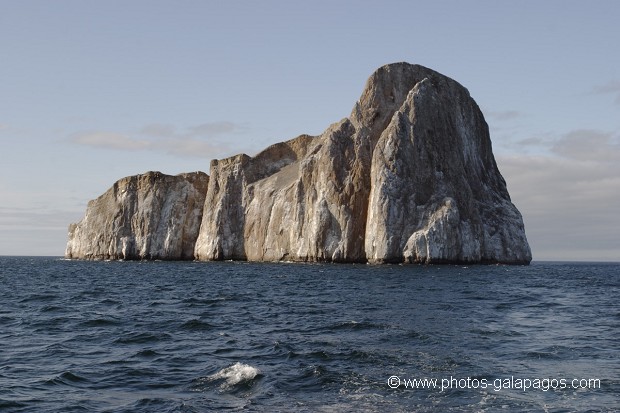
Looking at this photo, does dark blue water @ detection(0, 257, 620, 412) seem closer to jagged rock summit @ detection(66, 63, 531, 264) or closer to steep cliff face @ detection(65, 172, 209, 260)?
jagged rock summit @ detection(66, 63, 531, 264)

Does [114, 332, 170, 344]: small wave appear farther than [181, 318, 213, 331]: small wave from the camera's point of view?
No

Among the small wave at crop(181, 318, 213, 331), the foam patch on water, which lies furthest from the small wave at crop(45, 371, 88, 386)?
the small wave at crop(181, 318, 213, 331)

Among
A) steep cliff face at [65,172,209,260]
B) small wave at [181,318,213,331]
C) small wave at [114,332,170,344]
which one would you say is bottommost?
small wave at [114,332,170,344]

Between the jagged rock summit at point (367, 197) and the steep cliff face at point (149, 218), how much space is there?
0.93 ft

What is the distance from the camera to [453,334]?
82.2 feet

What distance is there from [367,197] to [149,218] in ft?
168

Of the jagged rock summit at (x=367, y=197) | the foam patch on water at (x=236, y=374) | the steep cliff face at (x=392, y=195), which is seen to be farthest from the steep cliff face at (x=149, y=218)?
Result: the foam patch on water at (x=236, y=374)

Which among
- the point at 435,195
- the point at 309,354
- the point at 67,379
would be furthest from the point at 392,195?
the point at 67,379

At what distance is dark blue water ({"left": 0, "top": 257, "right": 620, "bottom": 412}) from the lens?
616 inches

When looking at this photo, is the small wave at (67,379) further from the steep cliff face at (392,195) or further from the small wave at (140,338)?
the steep cliff face at (392,195)

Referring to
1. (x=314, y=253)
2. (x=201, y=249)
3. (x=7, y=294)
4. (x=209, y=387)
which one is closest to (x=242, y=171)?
(x=201, y=249)

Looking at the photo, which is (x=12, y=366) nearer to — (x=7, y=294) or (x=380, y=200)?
(x=7, y=294)

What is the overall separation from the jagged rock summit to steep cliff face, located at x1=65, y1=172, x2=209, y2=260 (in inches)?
11.2

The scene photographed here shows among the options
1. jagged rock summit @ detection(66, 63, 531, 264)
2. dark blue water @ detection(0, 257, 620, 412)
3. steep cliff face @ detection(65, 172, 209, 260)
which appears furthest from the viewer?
steep cliff face @ detection(65, 172, 209, 260)
